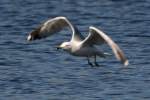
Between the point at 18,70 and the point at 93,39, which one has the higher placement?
the point at 93,39

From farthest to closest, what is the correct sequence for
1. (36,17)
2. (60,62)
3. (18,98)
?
(36,17), (60,62), (18,98)

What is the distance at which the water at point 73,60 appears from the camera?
18.4 metres

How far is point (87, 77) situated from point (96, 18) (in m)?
6.25

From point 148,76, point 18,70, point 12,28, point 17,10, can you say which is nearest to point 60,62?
point 18,70

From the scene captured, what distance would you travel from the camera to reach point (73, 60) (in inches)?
826

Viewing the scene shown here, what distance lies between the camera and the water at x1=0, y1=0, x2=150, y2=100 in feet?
60.3

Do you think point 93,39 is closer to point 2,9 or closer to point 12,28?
point 12,28

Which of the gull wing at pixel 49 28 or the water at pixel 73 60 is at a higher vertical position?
the gull wing at pixel 49 28

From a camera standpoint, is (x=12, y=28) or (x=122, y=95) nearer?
(x=122, y=95)

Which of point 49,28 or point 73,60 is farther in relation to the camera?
point 73,60

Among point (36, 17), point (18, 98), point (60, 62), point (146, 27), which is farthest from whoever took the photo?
point (36, 17)

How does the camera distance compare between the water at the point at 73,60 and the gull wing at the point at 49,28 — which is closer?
the gull wing at the point at 49,28

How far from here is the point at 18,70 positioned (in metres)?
20.1

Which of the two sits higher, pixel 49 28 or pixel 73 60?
pixel 49 28
